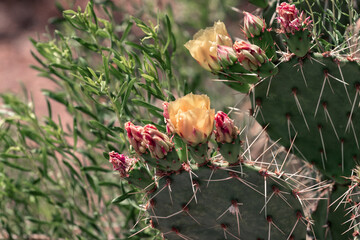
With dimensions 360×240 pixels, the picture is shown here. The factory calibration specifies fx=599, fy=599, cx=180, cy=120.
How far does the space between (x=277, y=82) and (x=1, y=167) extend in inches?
45.7

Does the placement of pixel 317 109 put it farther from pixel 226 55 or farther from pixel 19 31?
pixel 19 31

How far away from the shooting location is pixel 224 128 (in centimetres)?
135

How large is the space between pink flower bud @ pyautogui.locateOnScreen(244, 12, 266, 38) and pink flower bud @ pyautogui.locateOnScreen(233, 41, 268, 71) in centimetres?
9

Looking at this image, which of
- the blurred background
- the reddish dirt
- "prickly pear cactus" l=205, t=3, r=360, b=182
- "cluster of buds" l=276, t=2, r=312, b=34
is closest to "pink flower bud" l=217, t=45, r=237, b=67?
"prickly pear cactus" l=205, t=3, r=360, b=182

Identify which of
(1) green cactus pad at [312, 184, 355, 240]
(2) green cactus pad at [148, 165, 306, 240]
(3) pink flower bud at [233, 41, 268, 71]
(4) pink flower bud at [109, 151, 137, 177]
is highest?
(3) pink flower bud at [233, 41, 268, 71]

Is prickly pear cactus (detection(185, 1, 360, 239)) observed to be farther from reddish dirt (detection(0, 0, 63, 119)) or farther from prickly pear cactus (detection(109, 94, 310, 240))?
reddish dirt (detection(0, 0, 63, 119))

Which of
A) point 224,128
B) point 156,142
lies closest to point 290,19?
point 224,128

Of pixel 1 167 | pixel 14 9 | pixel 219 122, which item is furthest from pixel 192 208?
pixel 14 9

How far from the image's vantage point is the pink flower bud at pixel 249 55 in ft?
4.69

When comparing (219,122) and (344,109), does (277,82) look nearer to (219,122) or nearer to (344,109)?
(344,109)

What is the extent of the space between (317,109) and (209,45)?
399 millimetres

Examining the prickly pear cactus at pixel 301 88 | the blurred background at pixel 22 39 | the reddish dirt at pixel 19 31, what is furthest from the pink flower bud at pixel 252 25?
the reddish dirt at pixel 19 31

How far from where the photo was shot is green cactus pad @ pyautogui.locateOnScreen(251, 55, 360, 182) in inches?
62.2

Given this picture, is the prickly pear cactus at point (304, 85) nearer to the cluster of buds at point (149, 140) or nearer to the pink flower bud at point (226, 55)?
the pink flower bud at point (226, 55)
